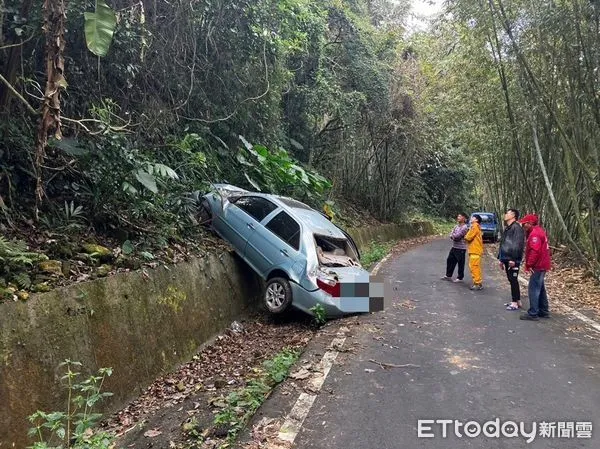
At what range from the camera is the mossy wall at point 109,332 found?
391 centimetres

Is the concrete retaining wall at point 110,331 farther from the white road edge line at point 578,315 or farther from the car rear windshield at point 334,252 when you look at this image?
the white road edge line at point 578,315

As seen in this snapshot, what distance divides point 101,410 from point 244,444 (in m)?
1.78

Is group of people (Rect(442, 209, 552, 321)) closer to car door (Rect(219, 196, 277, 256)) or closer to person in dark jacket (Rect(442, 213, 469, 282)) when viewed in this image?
person in dark jacket (Rect(442, 213, 469, 282))

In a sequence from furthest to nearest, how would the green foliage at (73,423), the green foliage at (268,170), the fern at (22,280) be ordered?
1. the green foliage at (268,170)
2. the fern at (22,280)
3. the green foliage at (73,423)

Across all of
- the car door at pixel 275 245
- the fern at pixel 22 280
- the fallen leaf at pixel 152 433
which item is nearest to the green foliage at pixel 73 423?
the fallen leaf at pixel 152 433

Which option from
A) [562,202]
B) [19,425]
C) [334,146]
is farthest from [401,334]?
[334,146]

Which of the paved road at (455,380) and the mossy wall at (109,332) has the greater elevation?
the mossy wall at (109,332)

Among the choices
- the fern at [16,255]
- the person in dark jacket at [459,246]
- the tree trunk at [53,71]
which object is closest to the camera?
the fern at [16,255]

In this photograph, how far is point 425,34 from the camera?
83.0 ft

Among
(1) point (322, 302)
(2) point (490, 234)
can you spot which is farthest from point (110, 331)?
(2) point (490, 234)

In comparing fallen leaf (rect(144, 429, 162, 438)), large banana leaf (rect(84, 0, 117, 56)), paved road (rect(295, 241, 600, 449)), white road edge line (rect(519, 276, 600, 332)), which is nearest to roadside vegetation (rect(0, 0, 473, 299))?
large banana leaf (rect(84, 0, 117, 56))

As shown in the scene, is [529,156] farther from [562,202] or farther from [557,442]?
[557,442]

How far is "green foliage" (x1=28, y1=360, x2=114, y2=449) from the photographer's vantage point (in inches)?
133

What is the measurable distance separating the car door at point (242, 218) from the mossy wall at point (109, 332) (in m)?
1.00
